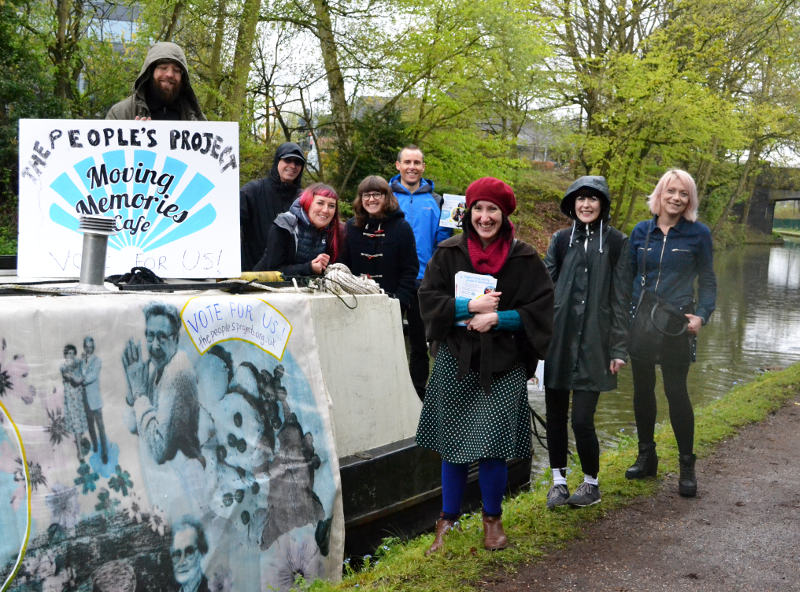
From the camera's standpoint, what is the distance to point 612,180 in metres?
24.1

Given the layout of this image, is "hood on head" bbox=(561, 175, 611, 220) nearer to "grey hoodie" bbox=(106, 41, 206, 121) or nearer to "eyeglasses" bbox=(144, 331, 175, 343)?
"eyeglasses" bbox=(144, 331, 175, 343)

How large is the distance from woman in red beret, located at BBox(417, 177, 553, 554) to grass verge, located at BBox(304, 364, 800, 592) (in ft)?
0.42

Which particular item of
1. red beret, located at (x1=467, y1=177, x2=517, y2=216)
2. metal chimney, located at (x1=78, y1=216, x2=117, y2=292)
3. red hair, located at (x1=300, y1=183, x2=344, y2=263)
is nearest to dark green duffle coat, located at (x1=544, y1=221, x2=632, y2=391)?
red beret, located at (x1=467, y1=177, x2=517, y2=216)

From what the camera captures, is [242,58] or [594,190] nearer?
[594,190]

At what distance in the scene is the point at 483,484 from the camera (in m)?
4.14

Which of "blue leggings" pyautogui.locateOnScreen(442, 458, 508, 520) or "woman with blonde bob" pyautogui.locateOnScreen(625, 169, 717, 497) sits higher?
"woman with blonde bob" pyautogui.locateOnScreen(625, 169, 717, 497)

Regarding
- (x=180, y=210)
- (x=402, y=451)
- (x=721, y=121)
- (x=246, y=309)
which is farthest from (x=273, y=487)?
(x=721, y=121)

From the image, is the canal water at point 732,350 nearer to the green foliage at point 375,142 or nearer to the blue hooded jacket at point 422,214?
the blue hooded jacket at point 422,214

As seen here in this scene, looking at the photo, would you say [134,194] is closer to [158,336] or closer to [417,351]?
[158,336]

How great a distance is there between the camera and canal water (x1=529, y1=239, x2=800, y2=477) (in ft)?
32.6

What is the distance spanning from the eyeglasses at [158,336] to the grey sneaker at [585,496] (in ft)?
8.44

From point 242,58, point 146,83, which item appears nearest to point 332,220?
point 146,83

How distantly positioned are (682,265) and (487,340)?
176 centimetres

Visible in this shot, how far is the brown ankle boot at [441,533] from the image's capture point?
4230 mm
